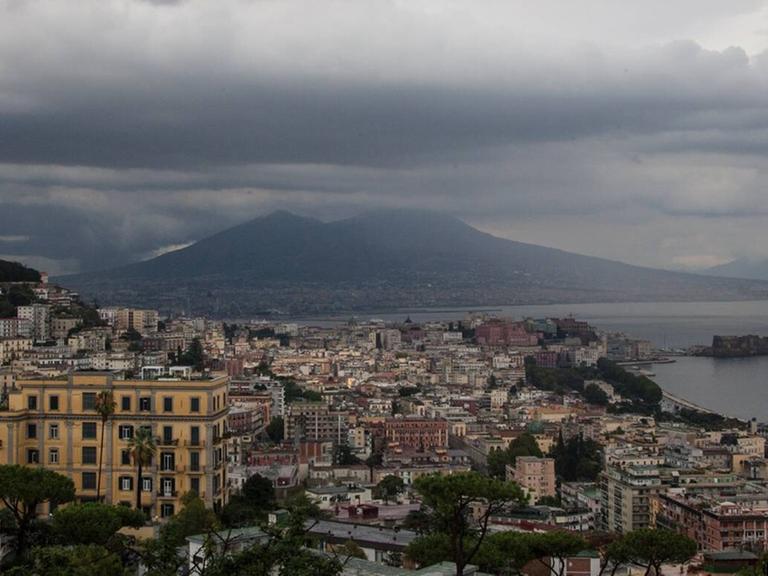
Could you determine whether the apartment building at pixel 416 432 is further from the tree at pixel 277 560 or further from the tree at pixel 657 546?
the tree at pixel 277 560

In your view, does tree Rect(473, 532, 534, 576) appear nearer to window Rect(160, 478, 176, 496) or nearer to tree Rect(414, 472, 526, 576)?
tree Rect(414, 472, 526, 576)

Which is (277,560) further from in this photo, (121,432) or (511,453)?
(511,453)

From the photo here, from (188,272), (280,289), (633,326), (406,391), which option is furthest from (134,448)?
(188,272)

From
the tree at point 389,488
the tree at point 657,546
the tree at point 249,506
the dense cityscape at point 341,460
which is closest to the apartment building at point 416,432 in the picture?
the dense cityscape at point 341,460

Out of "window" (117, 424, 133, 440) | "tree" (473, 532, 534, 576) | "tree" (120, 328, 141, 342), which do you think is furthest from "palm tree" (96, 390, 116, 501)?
"tree" (120, 328, 141, 342)

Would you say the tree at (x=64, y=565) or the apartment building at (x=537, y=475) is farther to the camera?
the apartment building at (x=537, y=475)

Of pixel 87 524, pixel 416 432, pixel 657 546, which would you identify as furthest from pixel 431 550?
pixel 416 432
